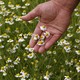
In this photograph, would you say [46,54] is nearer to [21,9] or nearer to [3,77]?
[3,77]

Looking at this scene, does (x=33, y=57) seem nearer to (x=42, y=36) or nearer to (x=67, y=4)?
(x=42, y=36)

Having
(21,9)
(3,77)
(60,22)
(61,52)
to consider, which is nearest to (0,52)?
(3,77)

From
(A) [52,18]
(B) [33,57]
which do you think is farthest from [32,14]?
(B) [33,57]

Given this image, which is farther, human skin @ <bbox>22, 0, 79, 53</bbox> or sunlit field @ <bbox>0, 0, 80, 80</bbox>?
sunlit field @ <bbox>0, 0, 80, 80</bbox>

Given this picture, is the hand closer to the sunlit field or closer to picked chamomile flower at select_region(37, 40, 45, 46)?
picked chamomile flower at select_region(37, 40, 45, 46)

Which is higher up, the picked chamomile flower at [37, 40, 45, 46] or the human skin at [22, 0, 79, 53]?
the human skin at [22, 0, 79, 53]

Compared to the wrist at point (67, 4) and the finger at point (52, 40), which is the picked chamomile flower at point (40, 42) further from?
the wrist at point (67, 4)

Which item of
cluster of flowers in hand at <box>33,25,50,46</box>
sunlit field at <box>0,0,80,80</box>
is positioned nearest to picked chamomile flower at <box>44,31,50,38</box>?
cluster of flowers in hand at <box>33,25,50,46</box>
